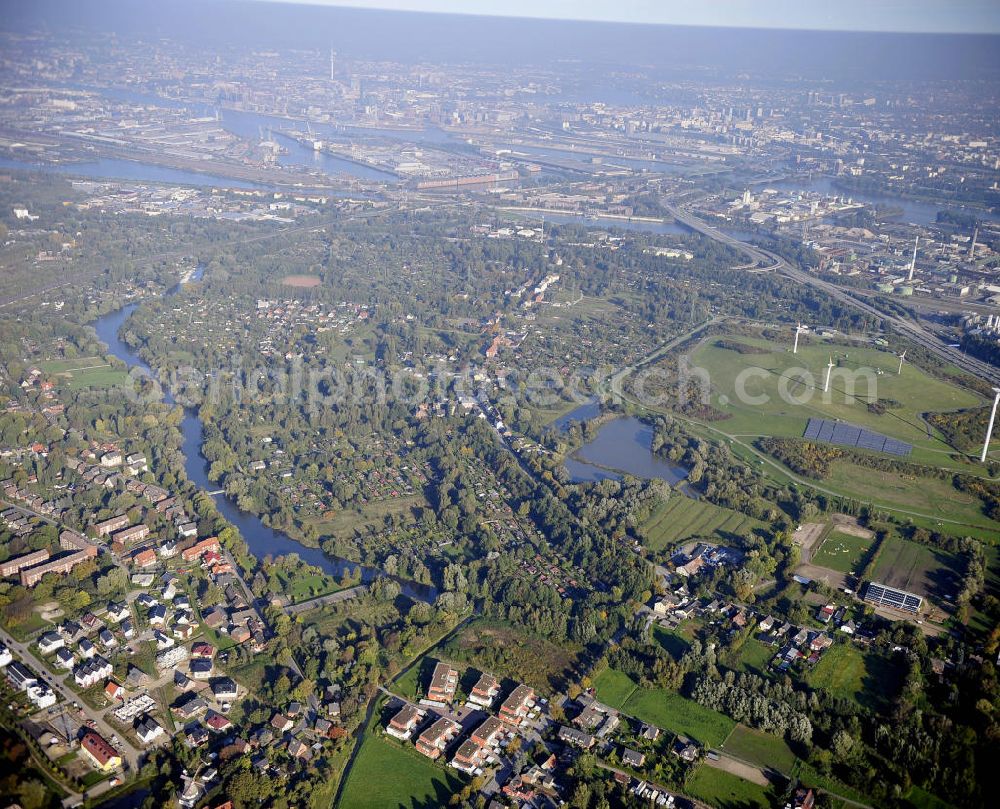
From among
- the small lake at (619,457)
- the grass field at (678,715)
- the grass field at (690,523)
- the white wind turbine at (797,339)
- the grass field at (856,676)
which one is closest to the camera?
the grass field at (678,715)

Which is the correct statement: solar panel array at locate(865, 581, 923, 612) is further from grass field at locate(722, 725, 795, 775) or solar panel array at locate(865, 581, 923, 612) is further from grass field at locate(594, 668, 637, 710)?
grass field at locate(594, 668, 637, 710)

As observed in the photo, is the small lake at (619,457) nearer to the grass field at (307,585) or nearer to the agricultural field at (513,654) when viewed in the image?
the agricultural field at (513,654)

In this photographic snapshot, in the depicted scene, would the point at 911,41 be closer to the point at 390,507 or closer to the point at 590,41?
the point at 590,41

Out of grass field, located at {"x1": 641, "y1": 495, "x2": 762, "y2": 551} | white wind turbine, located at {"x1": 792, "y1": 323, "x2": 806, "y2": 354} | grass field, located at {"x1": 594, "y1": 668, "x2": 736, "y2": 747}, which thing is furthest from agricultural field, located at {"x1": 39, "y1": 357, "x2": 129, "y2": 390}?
white wind turbine, located at {"x1": 792, "y1": 323, "x2": 806, "y2": 354}

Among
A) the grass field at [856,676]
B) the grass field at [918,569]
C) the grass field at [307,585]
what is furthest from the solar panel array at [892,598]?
the grass field at [307,585]

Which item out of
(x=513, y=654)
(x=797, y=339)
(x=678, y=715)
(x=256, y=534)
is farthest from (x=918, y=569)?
(x=256, y=534)
